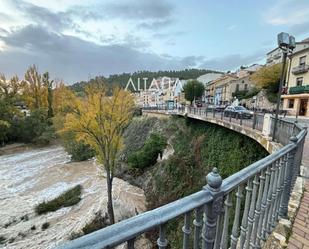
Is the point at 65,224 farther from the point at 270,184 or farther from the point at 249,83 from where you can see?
the point at 249,83

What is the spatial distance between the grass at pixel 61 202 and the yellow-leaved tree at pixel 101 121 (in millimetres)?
2844

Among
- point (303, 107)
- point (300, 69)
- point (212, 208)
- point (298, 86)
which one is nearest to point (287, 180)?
point (212, 208)

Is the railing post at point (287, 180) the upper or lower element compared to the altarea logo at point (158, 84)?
lower

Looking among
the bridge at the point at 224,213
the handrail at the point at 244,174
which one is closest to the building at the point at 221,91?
the bridge at the point at 224,213

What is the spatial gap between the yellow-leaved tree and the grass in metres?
2.84

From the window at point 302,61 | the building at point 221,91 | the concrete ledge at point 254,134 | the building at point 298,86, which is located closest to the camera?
the concrete ledge at point 254,134

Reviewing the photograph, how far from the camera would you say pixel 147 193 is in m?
14.4

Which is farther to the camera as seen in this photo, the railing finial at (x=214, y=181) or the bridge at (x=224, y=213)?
the railing finial at (x=214, y=181)

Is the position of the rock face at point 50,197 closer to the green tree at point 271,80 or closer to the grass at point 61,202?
the grass at point 61,202

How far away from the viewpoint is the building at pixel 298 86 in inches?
901

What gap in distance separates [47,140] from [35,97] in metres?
9.28

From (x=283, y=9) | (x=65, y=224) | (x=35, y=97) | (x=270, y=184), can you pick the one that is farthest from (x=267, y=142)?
(x=35, y=97)

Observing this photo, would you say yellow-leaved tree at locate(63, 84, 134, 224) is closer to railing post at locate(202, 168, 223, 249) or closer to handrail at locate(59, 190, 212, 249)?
railing post at locate(202, 168, 223, 249)

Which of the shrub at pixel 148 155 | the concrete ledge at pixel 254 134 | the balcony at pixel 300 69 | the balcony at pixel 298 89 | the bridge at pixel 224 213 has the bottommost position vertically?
the shrub at pixel 148 155
